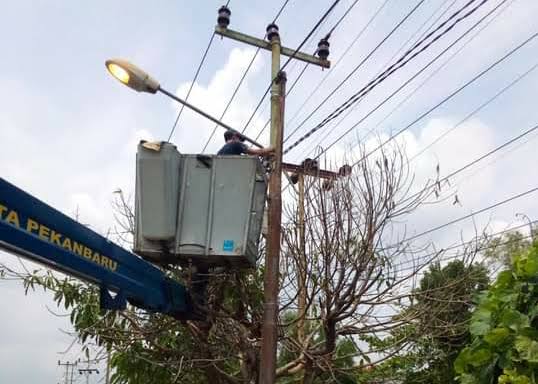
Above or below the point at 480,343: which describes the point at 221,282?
above

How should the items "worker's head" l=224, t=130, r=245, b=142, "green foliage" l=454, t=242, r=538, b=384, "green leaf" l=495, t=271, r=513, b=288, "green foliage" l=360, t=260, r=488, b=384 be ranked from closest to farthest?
"green foliage" l=454, t=242, r=538, b=384
"green leaf" l=495, t=271, r=513, b=288
"worker's head" l=224, t=130, r=245, b=142
"green foliage" l=360, t=260, r=488, b=384

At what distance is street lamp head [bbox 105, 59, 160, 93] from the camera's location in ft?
17.0

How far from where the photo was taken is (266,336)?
5.52 m

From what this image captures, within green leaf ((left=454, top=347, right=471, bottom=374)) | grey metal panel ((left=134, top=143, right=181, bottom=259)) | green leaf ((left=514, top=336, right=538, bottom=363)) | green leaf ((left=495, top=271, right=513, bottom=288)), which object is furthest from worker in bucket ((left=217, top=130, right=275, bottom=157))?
green leaf ((left=514, top=336, right=538, bottom=363))

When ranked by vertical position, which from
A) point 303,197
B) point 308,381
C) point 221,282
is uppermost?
point 303,197

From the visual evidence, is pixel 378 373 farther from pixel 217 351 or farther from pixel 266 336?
pixel 266 336

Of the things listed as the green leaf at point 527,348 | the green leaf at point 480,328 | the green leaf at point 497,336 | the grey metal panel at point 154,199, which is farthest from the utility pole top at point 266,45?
the green leaf at point 527,348

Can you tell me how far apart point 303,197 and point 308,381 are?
2409 mm

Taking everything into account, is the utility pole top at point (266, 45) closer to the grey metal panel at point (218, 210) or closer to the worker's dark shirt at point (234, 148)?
the worker's dark shirt at point (234, 148)

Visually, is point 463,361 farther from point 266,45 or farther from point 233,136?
point 266,45

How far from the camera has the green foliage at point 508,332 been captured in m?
4.66

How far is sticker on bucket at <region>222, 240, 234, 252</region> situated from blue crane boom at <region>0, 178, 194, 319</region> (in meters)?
0.76

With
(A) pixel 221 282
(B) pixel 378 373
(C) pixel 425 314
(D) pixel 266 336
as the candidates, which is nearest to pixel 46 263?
(D) pixel 266 336

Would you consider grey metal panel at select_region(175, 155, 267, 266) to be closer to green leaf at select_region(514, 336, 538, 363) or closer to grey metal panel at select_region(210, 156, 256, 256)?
grey metal panel at select_region(210, 156, 256, 256)
